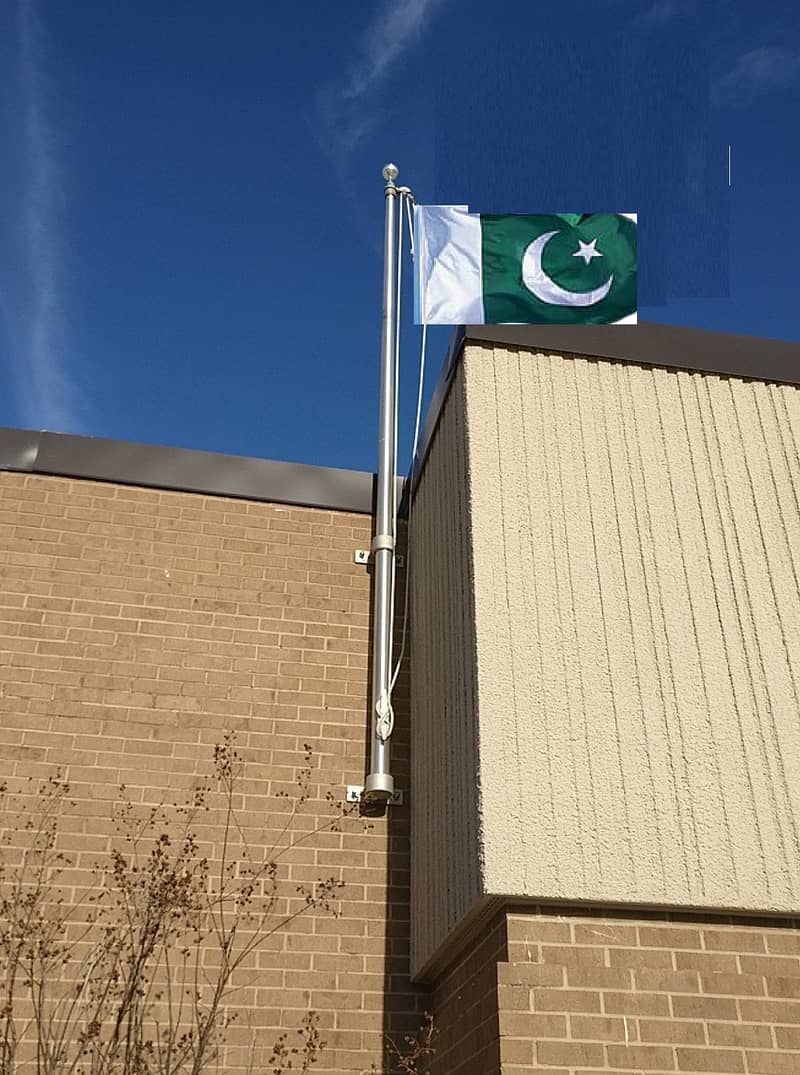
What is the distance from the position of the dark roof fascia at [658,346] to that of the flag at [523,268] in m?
0.08

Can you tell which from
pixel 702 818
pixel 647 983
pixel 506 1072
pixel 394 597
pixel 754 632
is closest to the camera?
pixel 506 1072

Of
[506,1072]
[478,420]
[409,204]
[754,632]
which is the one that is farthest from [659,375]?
[506,1072]

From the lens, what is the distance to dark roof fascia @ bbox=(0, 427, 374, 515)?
296 inches

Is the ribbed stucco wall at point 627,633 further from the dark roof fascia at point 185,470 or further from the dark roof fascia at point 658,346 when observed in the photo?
the dark roof fascia at point 185,470

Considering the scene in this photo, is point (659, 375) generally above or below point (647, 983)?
above

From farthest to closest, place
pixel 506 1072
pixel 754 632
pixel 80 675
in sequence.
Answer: pixel 80 675
pixel 754 632
pixel 506 1072

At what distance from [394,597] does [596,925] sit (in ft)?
9.79

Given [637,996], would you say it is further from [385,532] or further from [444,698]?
[385,532]

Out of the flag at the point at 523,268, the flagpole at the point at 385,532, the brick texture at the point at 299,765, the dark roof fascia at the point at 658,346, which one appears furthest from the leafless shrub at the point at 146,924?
the flag at the point at 523,268

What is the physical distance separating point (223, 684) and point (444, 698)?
157cm

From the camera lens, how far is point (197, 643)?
7008mm

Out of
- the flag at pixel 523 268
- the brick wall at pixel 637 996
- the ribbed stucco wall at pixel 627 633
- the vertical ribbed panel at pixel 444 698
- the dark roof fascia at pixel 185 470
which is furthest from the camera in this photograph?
the dark roof fascia at pixel 185 470

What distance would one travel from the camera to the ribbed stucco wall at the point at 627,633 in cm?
496

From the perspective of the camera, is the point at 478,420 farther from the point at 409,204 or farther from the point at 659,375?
the point at 409,204
